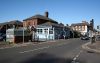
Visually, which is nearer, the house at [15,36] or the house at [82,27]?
the house at [15,36]

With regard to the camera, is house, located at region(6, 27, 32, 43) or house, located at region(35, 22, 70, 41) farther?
house, located at region(35, 22, 70, 41)

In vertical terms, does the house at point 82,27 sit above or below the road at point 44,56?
above

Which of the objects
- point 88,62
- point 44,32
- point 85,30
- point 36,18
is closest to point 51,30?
point 44,32

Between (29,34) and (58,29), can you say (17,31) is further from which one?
(58,29)

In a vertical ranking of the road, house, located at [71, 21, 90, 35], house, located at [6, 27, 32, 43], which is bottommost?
the road

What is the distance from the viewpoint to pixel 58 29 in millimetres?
62969

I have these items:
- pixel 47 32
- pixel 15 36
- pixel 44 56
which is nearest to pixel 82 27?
pixel 47 32

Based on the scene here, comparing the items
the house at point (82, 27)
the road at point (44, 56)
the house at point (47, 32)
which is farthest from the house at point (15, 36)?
the house at point (82, 27)

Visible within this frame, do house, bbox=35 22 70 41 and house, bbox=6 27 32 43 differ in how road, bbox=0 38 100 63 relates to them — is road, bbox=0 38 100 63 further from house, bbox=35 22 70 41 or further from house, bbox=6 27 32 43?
house, bbox=35 22 70 41

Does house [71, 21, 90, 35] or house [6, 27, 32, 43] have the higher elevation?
house [71, 21, 90, 35]

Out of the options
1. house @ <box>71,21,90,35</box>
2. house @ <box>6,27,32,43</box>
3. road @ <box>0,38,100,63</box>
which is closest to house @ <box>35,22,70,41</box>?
house @ <box>6,27,32,43</box>

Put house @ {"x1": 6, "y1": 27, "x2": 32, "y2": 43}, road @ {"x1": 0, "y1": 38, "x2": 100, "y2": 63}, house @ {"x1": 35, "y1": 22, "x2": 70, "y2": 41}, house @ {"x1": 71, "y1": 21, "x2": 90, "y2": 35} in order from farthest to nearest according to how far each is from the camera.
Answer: house @ {"x1": 71, "y1": 21, "x2": 90, "y2": 35} < house @ {"x1": 35, "y1": 22, "x2": 70, "y2": 41} < house @ {"x1": 6, "y1": 27, "x2": 32, "y2": 43} < road @ {"x1": 0, "y1": 38, "x2": 100, "y2": 63}

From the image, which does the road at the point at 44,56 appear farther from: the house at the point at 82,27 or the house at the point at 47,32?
the house at the point at 82,27

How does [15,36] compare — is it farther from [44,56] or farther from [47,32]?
[47,32]
